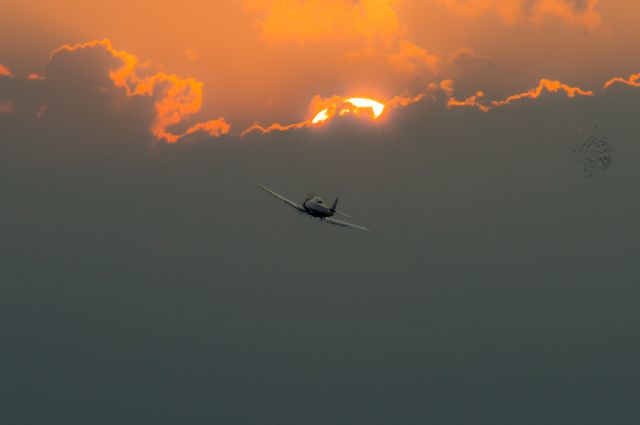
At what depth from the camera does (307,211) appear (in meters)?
142
